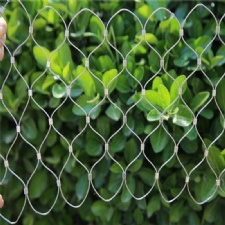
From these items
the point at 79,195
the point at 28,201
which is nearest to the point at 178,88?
the point at 79,195

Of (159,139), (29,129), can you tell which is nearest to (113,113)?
(159,139)

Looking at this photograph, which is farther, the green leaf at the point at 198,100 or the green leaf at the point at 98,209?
the green leaf at the point at 98,209

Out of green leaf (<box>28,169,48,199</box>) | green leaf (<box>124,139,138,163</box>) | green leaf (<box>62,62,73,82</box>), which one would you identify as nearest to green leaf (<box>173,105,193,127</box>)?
green leaf (<box>124,139,138,163</box>)

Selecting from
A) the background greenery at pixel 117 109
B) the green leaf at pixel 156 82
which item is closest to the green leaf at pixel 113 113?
the background greenery at pixel 117 109

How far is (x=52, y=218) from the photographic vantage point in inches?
53.4

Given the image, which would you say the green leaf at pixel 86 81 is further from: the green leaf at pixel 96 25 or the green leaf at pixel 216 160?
the green leaf at pixel 216 160

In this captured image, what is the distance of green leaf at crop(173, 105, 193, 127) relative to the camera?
1157 millimetres

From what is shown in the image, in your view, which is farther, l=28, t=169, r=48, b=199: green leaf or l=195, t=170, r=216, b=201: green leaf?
l=28, t=169, r=48, b=199: green leaf

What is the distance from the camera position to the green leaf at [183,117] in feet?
3.80

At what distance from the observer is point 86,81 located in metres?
1.19

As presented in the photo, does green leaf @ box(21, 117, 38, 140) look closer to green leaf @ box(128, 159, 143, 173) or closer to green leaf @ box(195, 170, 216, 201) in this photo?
green leaf @ box(128, 159, 143, 173)

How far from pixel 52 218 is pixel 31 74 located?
0.39 metres

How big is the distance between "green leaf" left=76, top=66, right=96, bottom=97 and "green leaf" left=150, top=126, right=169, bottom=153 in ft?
0.59

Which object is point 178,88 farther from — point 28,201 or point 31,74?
point 28,201
